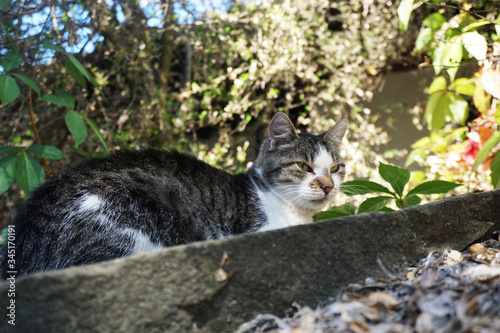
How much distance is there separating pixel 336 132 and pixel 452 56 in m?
0.76

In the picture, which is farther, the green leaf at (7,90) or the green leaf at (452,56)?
the green leaf at (452,56)

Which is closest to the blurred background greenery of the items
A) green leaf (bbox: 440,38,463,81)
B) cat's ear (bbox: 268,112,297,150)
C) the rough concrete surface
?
green leaf (bbox: 440,38,463,81)

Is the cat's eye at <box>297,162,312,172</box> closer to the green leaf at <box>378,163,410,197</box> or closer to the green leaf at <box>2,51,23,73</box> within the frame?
the green leaf at <box>378,163,410,197</box>

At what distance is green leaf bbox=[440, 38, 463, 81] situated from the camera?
2.25 meters

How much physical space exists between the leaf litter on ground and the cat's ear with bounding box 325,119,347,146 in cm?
129

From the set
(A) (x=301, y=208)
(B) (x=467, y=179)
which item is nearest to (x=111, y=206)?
(A) (x=301, y=208)

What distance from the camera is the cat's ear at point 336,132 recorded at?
240 centimetres

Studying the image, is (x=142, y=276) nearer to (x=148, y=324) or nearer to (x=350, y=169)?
(x=148, y=324)

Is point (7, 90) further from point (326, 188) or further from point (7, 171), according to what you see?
point (326, 188)

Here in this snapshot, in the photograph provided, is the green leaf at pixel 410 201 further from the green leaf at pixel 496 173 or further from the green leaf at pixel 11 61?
the green leaf at pixel 11 61

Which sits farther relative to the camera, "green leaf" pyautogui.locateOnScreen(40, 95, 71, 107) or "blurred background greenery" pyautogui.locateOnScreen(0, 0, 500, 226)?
"blurred background greenery" pyautogui.locateOnScreen(0, 0, 500, 226)

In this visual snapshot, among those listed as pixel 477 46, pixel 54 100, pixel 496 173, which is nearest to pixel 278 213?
pixel 496 173

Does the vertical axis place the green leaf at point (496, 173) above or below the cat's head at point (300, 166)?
below

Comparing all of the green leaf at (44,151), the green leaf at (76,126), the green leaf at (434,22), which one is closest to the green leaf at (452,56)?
the green leaf at (434,22)
